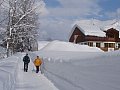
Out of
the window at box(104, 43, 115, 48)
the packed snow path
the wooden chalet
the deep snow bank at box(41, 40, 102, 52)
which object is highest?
the wooden chalet

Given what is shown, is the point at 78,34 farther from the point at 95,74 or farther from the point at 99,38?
the point at 95,74

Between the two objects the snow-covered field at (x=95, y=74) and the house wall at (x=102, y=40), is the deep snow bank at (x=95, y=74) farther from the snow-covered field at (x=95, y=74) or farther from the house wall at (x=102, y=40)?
the house wall at (x=102, y=40)

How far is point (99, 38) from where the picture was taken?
259ft

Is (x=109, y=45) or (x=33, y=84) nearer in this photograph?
(x=33, y=84)

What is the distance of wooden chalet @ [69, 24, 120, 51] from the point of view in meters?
78.6


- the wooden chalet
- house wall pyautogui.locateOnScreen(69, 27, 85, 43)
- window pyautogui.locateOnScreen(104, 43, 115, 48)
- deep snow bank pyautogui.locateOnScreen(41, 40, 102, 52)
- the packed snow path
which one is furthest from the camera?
window pyautogui.locateOnScreen(104, 43, 115, 48)

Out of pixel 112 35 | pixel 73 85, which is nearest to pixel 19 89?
pixel 73 85

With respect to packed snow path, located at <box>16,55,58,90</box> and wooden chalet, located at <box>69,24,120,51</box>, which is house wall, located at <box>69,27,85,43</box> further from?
packed snow path, located at <box>16,55,58,90</box>

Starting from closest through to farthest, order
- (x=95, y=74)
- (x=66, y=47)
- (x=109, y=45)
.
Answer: (x=95, y=74), (x=66, y=47), (x=109, y=45)

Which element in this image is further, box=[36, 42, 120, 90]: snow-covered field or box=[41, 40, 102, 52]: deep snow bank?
box=[41, 40, 102, 52]: deep snow bank

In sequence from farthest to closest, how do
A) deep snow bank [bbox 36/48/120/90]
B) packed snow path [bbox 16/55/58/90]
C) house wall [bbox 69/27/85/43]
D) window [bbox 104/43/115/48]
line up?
A: window [bbox 104/43/115/48] → house wall [bbox 69/27/85/43] → packed snow path [bbox 16/55/58/90] → deep snow bank [bbox 36/48/120/90]

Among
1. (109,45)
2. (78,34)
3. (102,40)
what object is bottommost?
(109,45)

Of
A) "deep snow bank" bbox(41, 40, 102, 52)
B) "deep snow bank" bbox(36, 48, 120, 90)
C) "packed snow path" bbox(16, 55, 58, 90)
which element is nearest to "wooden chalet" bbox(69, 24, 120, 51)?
"deep snow bank" bbox(41, 40, 102, 52)

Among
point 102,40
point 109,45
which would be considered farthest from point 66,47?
point 109,45
